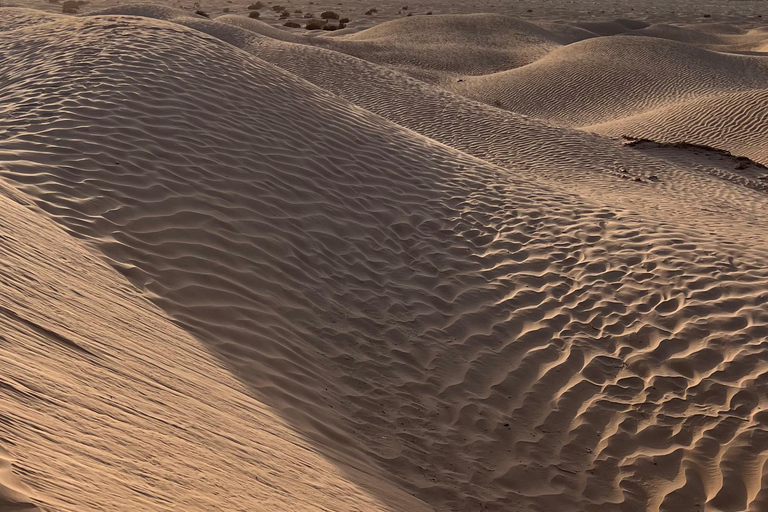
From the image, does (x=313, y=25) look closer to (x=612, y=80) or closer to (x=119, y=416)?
(x=612, y=80)

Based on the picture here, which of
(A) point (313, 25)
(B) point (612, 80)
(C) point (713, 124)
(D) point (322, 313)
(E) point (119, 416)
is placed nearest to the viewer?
(E) point (119, 416)

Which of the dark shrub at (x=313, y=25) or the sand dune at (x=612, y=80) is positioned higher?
the dark shrub at (x=313, y=25)

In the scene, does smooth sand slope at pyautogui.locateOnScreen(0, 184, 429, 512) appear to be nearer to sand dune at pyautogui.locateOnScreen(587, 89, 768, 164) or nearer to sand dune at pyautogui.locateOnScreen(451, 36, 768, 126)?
sand dune at pyautogui.locateOnScreen(587, 89, 768, 164)

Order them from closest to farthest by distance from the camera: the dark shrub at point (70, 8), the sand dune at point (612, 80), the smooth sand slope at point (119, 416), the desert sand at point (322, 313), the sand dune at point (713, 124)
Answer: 1. the smooth sand slope at point (119, 416)
2. the desert sand at point (322, 313)
3. the sand dune at point (713, 124)
4. the sand dune at point (612, 80)
5. the dark shrub at point (70, 8)

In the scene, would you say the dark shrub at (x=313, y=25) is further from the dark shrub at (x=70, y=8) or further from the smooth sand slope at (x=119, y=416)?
the smooth sand slope at (x=119, y=416)

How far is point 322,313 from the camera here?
6047 millimetres

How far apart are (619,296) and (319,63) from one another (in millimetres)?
15060

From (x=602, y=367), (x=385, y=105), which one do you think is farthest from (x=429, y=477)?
(x=385, y=105)

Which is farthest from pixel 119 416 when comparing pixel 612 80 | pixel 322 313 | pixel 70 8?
pixel 70 8

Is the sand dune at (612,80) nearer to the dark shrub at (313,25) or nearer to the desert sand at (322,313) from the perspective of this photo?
the desert sand at (322,313)

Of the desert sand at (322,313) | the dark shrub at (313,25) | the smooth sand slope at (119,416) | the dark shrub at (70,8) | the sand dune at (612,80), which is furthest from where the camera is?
the dark shrub at (313,25)

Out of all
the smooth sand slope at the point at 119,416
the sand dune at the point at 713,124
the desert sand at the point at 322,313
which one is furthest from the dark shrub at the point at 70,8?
the smooth sand slope at the point at 119,416

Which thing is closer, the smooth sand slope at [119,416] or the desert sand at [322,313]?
the smooth sand slope at [119,416]

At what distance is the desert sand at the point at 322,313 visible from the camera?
3.43m
